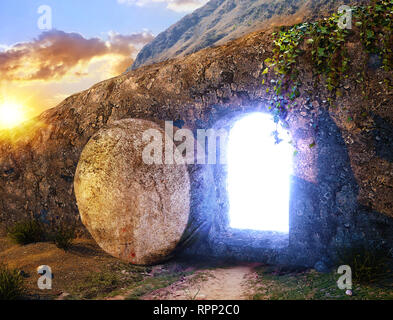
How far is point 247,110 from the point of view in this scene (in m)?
4.59

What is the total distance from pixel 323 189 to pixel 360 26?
213 cm

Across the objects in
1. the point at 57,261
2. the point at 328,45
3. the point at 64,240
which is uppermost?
the point at 328,45

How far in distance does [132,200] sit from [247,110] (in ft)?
7.05

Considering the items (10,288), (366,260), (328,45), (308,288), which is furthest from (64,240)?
(328,45)

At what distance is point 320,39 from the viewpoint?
399 cm

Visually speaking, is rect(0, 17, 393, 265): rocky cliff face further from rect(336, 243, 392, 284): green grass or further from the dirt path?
the dirt path

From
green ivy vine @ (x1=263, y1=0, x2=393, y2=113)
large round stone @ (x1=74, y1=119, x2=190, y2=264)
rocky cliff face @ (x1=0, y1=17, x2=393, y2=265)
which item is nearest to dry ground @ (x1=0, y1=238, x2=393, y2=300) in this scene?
large round stone @ (x1=74, y1=119, x2=190, y2=264)

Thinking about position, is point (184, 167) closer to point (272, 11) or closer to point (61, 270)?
point (61, 270)

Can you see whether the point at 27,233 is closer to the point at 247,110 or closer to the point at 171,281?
the point at 171,281

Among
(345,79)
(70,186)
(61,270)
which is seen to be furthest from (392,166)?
(70,186)

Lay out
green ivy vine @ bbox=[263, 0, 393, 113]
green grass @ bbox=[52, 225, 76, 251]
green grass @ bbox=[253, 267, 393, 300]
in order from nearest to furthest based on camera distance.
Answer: green grass @ bbox=[253, 267, 393, 300]
green ivy vine @ bbox=[263, 0, 393, 113]
green grass @ bbox=[52, 225, 76, 251]

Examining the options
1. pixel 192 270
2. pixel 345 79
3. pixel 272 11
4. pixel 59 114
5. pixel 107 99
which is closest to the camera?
pixel 345 79

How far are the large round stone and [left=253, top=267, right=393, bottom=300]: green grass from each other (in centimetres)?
141

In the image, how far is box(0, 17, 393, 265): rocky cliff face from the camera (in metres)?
3.76
